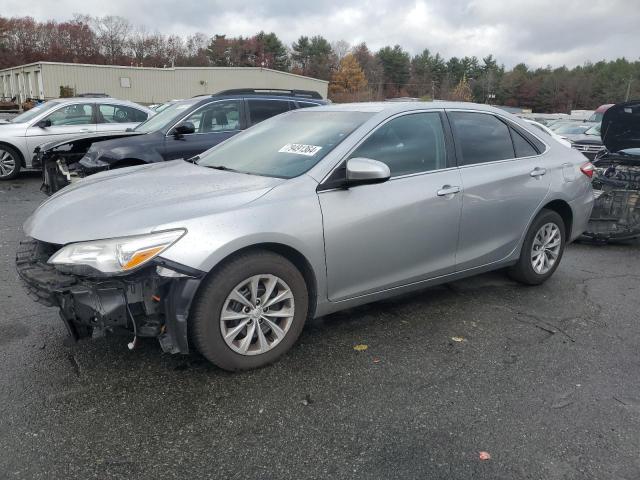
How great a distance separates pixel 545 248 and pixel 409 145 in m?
1.93

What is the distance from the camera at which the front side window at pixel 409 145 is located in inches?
147

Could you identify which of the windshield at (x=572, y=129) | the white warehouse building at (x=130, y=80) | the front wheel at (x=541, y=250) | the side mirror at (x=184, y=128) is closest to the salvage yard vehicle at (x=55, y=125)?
the side mirror at (x=184, y=128)

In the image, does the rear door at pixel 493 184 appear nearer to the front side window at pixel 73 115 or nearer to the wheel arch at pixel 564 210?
the wheel arch at pixel 564 210

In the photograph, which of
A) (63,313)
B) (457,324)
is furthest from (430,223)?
(63,313)

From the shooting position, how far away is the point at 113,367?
321 centimetres

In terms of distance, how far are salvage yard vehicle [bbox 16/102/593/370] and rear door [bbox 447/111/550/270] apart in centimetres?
1

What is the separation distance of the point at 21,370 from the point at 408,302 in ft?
9.54

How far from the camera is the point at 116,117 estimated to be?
11.1 meters

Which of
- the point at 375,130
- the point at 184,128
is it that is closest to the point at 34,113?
the point at 184,128

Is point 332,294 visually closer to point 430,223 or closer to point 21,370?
point 430,223

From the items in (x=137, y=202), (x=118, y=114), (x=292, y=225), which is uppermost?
(x=118, y=114)

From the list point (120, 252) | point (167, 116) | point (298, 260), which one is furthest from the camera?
point (167, 116)

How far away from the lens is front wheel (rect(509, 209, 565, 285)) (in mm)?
4698

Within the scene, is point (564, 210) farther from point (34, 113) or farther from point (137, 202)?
point (34, 113)
